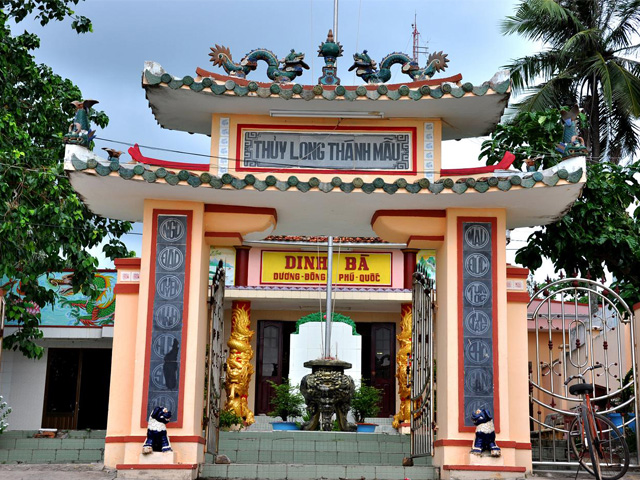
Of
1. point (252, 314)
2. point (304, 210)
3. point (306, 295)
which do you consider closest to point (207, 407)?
point (304, 210)

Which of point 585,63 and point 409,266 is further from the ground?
point 585,63

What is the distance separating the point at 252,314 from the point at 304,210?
8.62 metres

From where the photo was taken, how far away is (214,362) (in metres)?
9.34

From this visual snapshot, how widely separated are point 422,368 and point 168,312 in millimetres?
2897

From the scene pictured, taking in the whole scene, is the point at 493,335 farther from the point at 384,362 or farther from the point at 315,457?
the point at 384,362

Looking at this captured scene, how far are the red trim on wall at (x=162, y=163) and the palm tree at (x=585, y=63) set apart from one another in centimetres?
1024

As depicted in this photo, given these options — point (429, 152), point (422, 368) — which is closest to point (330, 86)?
point (429, 152)

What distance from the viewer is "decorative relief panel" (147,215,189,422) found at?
8438 mm

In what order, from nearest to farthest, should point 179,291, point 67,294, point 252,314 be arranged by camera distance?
point 179,291, point 67,294, point 252,314

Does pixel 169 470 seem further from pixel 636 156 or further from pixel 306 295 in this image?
pixel 636 156

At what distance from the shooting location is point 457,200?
8727mm

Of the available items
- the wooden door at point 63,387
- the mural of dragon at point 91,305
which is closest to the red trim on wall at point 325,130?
the mural of dragon at point 91,305

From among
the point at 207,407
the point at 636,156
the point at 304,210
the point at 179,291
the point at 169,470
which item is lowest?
the point at 169,470

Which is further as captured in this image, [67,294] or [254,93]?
[67,294]
